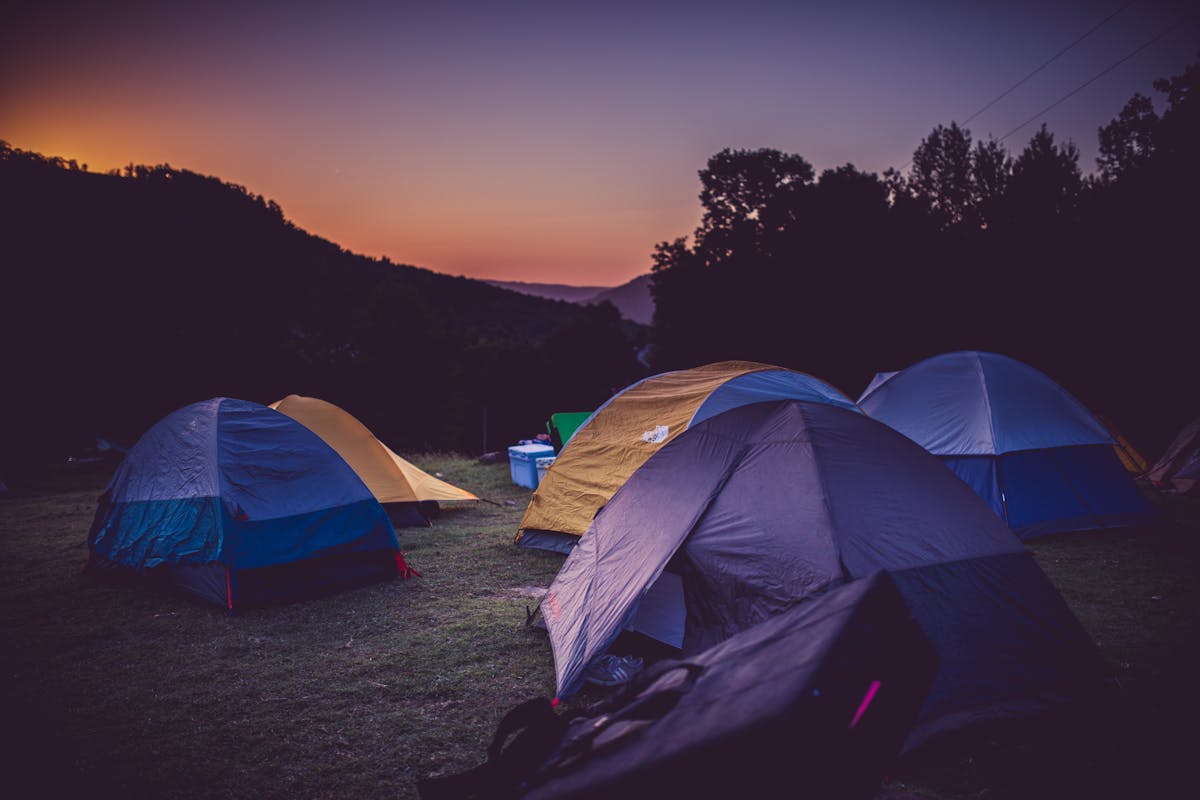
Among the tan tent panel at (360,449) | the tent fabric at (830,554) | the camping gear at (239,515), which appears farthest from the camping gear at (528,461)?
the tent fabric at (830,554)

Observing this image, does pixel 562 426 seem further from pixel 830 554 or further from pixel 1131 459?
pixel 1131 459

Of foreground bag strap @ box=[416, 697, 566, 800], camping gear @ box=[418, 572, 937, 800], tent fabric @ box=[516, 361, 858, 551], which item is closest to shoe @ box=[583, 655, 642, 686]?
foreground bag strap @ box=[416, 697, 566, 800]

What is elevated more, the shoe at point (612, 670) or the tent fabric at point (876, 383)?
the tent fabric at point (876, 383)

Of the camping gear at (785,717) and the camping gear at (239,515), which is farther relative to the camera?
the camping gear at (239,515)

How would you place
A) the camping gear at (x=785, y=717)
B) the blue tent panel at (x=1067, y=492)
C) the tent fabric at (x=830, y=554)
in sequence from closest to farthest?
the camping gear at (x=785, y=717), the tent fabric at (x=830, y=554), the blue tent panel at (x=1067, y=492)

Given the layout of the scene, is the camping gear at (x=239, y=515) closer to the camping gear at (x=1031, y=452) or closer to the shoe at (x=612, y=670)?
the shoe at (x=612, y=670)

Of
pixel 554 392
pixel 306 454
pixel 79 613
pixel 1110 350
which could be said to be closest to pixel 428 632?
pixel 306 454

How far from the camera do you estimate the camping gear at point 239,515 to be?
19.2ft

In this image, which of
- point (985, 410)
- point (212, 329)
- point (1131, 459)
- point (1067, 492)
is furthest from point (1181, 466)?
point (212, 329)

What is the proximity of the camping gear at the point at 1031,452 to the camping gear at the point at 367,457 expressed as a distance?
7.44 m

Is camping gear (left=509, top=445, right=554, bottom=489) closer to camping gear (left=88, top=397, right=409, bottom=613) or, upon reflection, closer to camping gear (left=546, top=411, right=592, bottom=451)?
camping gear (left=546, top=411, right=592, bottom=451)

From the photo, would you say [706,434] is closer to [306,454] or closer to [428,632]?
[428,632]

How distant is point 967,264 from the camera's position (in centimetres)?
1967

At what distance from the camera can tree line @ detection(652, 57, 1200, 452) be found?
15016 millimetres
